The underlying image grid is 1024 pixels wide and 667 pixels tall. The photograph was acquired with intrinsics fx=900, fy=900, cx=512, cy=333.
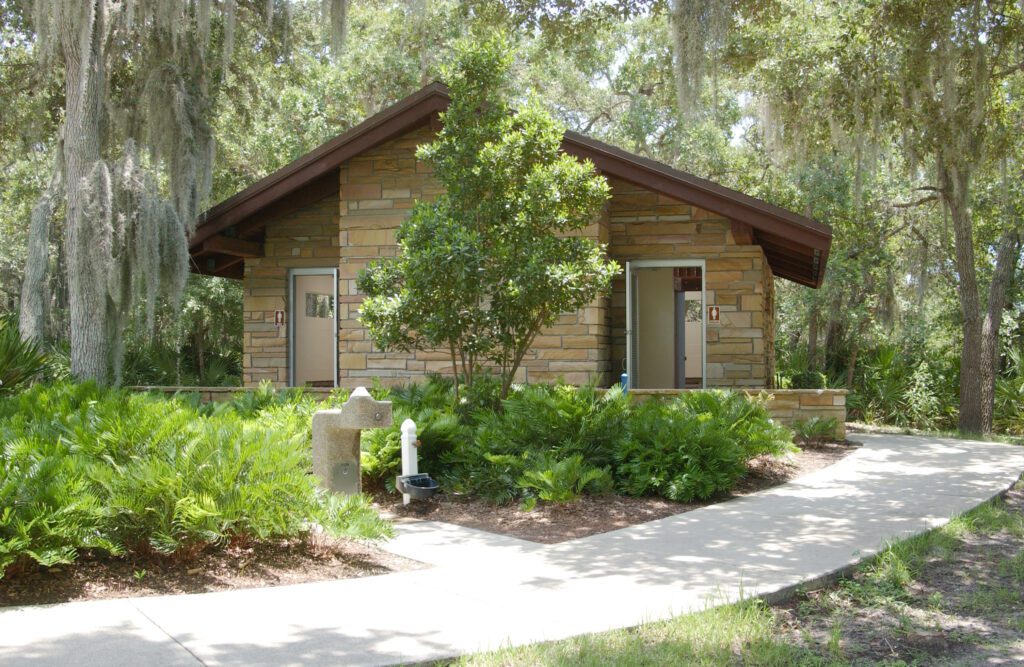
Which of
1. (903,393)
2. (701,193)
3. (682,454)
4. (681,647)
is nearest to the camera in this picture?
(681,647)

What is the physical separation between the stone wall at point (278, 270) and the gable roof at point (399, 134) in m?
0.22

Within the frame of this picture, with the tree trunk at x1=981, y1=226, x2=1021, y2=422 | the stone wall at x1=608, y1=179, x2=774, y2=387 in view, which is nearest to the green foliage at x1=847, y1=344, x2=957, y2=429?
the tree trunk at x1=981, y1=226, x2=1021, y2=422

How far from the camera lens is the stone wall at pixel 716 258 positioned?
12422mm

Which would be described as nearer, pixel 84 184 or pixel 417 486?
pixel 417 486

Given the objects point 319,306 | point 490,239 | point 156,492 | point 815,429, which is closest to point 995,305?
point 815,429

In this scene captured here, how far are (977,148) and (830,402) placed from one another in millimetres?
3780

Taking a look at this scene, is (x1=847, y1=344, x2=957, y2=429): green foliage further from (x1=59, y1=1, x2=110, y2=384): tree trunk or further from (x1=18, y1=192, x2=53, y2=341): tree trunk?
(x1=18, y1=192, x2=53, y2=341): tree trunk

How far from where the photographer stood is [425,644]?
156 inches

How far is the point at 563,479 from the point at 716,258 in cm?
607

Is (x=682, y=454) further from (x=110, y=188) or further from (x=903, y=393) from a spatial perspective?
(x=903, y=393)

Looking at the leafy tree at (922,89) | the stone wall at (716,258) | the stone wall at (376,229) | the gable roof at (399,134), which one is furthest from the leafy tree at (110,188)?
the leafy tree at (922,89)

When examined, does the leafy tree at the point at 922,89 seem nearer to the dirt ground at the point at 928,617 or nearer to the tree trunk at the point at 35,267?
the dirt ground at the point at 928,617

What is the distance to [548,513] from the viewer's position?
7258 mm

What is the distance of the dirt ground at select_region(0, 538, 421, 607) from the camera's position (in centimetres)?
483
